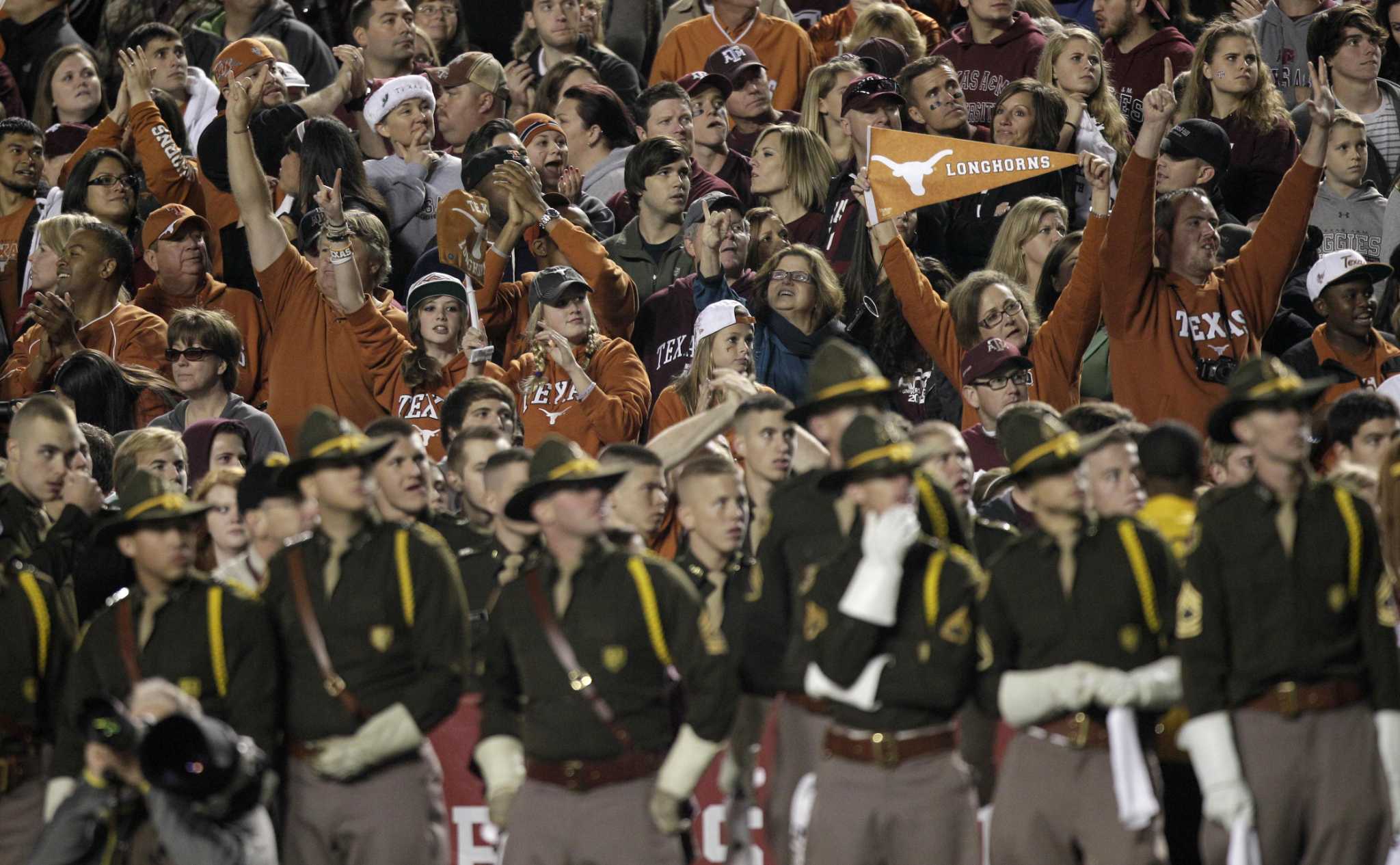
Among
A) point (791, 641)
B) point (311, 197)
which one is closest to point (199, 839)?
point (791, 641)

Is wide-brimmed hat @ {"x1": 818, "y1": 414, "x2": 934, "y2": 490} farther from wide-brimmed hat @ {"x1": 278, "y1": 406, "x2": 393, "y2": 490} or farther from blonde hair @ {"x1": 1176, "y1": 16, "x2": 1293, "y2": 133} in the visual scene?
blonde hair @ {"x1": 1176, "y1": 16, "x2": 1293, "y2": 133}

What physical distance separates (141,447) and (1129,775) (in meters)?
4.22

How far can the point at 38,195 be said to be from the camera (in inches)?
507

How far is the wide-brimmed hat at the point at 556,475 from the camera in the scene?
270 inches

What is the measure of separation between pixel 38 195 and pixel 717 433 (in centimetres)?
610

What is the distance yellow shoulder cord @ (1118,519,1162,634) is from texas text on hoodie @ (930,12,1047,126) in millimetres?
6380

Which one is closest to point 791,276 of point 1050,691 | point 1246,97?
point 1246,97

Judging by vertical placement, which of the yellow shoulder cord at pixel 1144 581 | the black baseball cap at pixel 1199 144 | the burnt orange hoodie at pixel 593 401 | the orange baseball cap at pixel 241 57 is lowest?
the orange baseball cap at pixel 241 57

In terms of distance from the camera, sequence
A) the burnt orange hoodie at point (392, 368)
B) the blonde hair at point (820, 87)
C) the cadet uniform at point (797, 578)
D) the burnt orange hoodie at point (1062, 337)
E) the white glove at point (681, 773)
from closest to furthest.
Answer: the white glove at point (681, 773)
the cadet uniform at point (797, 578)
the burnt orange hoodie at point (1062, 337)
the burnt orange hoodie at point (392, 368)
the blonde hair at point (820, 87)

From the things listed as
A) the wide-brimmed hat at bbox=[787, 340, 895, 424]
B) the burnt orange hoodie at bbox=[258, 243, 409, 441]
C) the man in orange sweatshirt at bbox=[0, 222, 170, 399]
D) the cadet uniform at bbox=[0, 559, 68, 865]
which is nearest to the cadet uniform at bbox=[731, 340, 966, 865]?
the wide-brimmed hat at bbox=[787, 340, 895, 424]

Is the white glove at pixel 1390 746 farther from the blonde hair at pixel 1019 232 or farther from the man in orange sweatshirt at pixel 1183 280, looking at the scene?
the blonde hair at pixel 1019 232

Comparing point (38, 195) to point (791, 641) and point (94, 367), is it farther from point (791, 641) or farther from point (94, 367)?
point (791, 641)

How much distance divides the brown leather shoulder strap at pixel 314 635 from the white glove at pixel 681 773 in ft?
3.32

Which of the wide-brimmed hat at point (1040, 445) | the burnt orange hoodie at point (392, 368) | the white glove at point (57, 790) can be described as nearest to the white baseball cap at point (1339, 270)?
the wide-brimmed hat at point (1040, 445)
